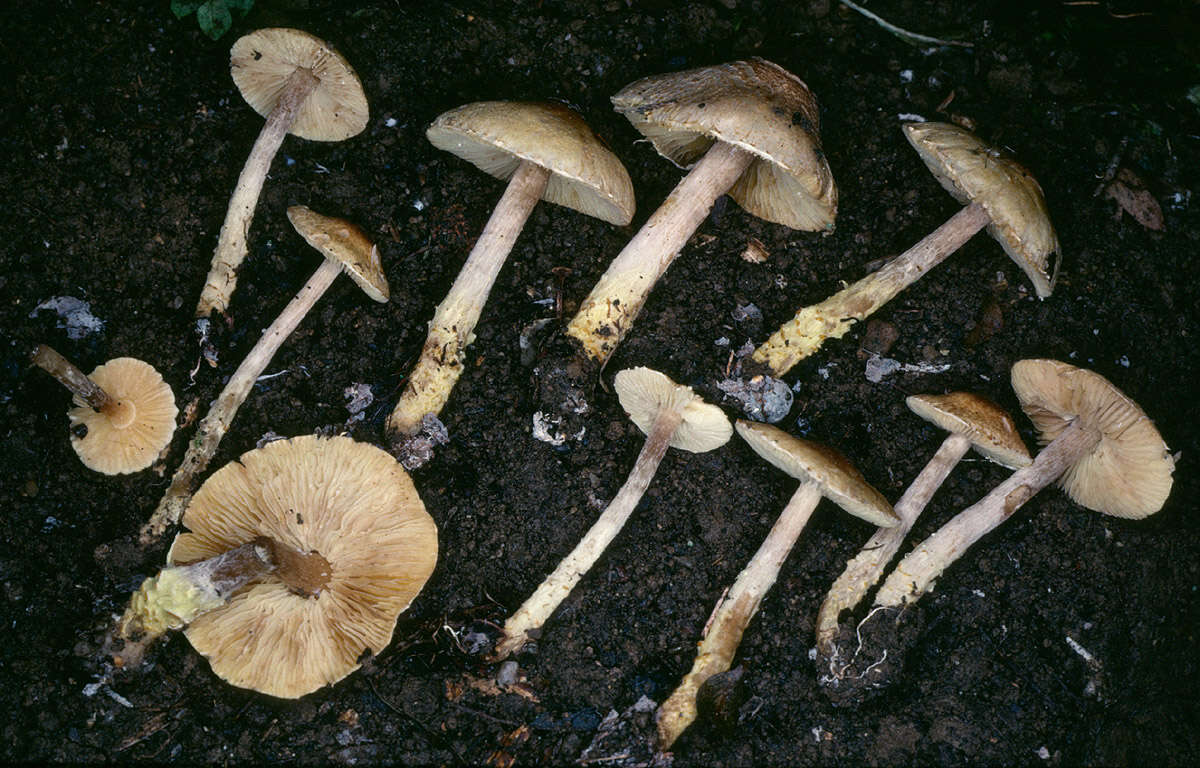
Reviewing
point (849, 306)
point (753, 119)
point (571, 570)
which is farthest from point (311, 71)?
point (849, 306)

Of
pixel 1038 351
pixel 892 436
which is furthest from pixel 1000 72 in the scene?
pixel 892 436

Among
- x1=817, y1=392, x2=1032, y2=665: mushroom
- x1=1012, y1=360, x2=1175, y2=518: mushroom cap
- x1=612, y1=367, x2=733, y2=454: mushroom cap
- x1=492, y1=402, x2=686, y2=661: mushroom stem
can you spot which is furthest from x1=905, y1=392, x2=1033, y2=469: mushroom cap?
x1=492, y1=402, x2=686, y2=661: mushroom stem

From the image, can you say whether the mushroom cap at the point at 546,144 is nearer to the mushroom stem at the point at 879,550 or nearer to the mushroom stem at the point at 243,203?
the mushroom stem at the point at 243,203

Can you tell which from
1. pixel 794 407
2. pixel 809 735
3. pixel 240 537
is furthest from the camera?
pixel 794 407

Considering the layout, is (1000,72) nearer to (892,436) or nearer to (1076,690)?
(892,436)

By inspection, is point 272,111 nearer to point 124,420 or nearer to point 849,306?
point 124,420
